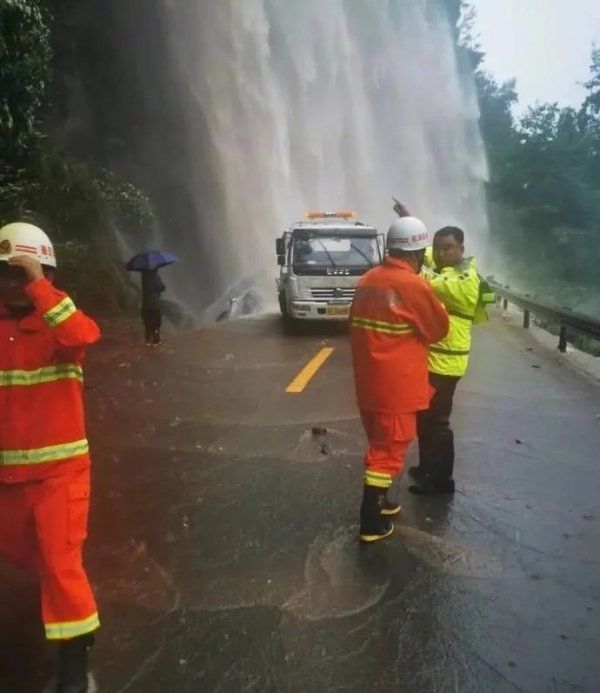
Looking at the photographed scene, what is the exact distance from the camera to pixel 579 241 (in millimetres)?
37875

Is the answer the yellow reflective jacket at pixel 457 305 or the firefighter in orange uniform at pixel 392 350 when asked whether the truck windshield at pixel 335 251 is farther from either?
the firefighter in orange uniform at pixel 392 350

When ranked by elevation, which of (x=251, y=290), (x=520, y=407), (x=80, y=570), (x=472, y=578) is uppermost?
(x=80, y=570)

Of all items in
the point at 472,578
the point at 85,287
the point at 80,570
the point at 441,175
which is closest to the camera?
the point at 80,570

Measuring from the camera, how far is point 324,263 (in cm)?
1571

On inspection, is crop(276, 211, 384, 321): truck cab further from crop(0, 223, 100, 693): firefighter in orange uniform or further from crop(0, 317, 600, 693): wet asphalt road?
crop(0, 223, 100, 693): firefighter in orange uniform

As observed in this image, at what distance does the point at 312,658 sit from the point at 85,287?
57.9 feet

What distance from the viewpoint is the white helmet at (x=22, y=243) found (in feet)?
9.00

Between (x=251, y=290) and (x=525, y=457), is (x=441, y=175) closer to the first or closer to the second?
(x=251, y=290)

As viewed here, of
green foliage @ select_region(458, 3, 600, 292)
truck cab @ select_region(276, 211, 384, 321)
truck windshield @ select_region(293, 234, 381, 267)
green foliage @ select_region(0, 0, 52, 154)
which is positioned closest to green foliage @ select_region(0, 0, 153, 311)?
green foliage @ select_region(0, 0, 52, 154)

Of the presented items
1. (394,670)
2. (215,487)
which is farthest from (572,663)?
(215,487)

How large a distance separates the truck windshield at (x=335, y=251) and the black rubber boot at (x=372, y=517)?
11.6 metres

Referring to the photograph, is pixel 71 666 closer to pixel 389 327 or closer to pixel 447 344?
pixel 389 327

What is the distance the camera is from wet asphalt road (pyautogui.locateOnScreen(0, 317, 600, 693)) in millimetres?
3064

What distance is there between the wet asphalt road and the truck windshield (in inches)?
323
